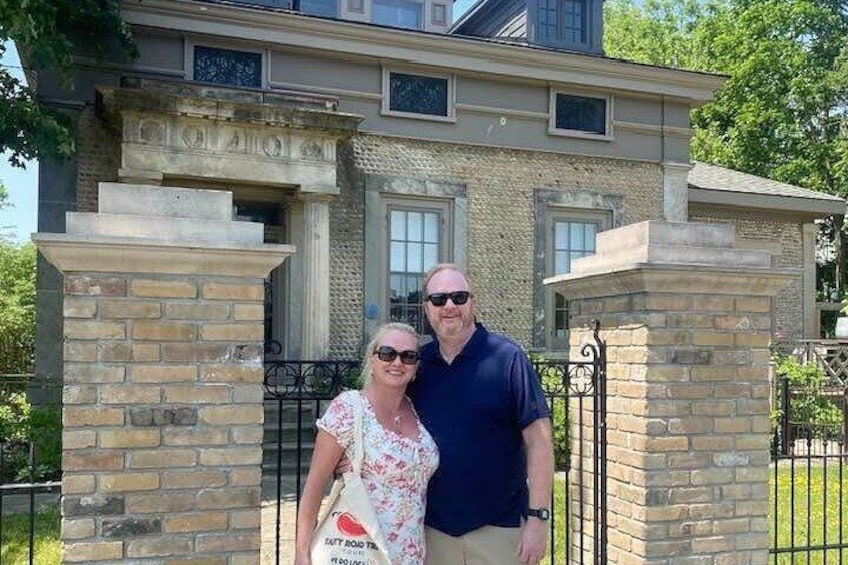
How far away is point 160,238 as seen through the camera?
3.11 metres

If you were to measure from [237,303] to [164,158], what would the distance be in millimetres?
7842

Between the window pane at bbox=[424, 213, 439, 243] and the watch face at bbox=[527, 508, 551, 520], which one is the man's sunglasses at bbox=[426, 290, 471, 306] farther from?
the window pane at bbox=[424, 213, 439, 243]

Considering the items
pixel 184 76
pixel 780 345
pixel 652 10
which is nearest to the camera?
pixel 184 76

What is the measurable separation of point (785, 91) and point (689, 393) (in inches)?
977

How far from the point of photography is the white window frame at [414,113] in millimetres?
12617

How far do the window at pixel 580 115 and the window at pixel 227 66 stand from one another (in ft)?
17.1

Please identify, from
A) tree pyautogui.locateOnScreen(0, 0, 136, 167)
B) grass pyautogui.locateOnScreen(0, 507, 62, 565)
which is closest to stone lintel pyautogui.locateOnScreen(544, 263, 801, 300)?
grass pyautogui.locateOnScreen(0, 507, 62, 565)

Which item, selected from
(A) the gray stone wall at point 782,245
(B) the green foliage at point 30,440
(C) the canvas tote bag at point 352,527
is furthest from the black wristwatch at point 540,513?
(A) the gray stone wall at point 782,245

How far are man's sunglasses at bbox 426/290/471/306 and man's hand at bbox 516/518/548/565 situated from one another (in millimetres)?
893

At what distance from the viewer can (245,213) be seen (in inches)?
470

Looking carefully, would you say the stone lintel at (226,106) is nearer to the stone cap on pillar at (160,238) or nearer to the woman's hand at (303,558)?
the stone cap on pillar at (160,238)

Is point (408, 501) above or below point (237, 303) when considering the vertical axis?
below

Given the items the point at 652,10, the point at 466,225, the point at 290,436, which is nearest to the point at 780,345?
the point at 466,225

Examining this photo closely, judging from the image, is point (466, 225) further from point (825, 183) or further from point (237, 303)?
point (825, 183)
